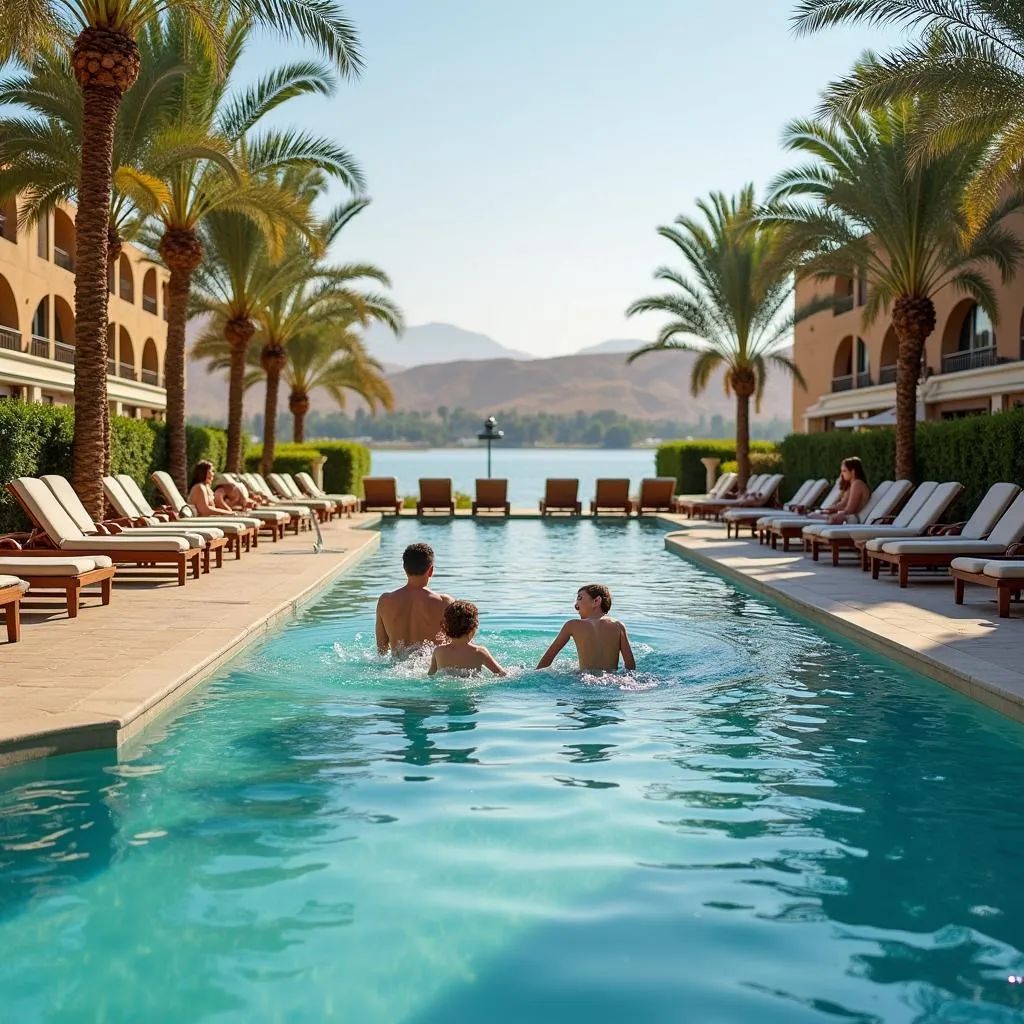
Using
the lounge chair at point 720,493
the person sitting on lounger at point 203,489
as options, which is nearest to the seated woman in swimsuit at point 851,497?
the person sitting on lounger at point 203,489

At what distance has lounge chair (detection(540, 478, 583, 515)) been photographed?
29.7 meters

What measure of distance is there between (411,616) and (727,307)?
78.1ft

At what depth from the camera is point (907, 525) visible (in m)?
15.7

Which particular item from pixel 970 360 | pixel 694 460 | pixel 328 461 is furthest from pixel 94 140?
pixel 970 360

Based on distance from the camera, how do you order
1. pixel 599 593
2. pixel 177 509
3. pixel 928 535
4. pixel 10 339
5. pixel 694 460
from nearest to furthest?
pixel 599 593, pixel 928 535, pixel 177 509, pixel 694 460, pixel 10 339

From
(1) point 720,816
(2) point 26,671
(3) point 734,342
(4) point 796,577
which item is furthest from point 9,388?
(1) point 720,816

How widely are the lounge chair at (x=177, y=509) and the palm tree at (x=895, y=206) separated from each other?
1012 cm

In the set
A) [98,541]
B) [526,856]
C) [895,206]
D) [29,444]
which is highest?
[895,206]

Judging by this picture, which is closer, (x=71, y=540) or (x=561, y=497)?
(x=71, y=540)

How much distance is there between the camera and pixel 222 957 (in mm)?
4102

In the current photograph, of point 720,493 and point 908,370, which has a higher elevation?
point 908,370

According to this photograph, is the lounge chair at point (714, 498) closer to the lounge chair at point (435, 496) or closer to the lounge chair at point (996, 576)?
the lounge chair at point (435, 496)

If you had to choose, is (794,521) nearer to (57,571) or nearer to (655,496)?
(57,571)

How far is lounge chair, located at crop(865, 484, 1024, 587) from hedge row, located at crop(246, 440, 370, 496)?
22.8 m
